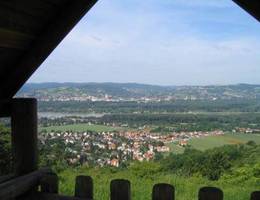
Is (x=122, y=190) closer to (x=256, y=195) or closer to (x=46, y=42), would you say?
(x=256, y=195)

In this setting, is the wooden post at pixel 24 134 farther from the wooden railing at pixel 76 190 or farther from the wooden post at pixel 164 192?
the wooden post at pixel 164 192

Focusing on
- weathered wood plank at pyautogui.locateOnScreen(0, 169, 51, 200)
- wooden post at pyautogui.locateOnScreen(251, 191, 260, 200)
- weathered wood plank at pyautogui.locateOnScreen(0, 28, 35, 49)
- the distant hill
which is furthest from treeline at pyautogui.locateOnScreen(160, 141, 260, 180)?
the distant hill

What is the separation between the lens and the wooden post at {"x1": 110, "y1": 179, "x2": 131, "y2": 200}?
266cm

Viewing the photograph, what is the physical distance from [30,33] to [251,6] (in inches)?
55.7

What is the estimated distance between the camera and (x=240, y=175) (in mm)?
10570

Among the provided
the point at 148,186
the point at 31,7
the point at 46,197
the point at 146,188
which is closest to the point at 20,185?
the point at 46,197

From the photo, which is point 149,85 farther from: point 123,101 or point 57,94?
point 57,94

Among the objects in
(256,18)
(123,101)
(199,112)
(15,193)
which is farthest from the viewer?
(123,101)

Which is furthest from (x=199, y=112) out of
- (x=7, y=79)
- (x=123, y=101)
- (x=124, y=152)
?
(x=7, y=79)

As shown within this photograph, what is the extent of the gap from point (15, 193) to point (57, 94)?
45.5 meters

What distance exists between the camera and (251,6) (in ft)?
8.29

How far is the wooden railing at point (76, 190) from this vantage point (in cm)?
243

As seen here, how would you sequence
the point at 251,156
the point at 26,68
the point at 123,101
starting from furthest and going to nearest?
the point at 123,101, the point at 251,156, the point at 26,68

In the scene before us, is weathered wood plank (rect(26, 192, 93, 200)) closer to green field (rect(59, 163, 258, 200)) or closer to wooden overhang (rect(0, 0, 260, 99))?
wooden overhang (rect(0, 0, 260, 99))
